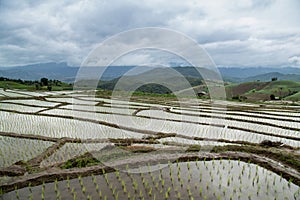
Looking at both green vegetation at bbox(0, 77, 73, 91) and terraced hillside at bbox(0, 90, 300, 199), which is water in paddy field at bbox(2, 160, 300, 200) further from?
green vegetation at bbox(0, 77, 73, 91)

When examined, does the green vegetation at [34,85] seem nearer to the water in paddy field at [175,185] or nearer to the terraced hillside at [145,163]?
the terraced hillside at [145,163]

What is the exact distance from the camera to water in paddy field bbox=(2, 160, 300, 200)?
4.23 meters

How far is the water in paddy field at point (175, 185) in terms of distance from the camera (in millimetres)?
4230

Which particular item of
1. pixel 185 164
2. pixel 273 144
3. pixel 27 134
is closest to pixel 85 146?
pixel 27 134

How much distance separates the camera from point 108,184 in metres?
4.64

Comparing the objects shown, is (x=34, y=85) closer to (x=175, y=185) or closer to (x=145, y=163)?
(x=145, y=163)

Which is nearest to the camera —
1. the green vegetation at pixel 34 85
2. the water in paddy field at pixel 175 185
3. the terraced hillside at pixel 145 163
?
the water in paddy field at pixel 175 185

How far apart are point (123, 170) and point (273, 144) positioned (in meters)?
5.48

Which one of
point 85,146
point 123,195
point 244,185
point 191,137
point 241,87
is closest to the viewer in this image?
point 123,195

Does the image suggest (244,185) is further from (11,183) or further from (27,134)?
(27,134)

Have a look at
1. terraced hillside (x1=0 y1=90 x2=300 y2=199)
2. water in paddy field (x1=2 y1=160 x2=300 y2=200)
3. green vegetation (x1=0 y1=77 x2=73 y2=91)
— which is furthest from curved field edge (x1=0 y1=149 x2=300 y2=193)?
green vegetation (x1=0 y1=77 x2=73 y2=91)

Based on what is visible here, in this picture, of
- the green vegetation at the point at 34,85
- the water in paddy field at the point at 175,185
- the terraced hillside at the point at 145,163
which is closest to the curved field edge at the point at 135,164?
the terraced hillside at the point at 145,163

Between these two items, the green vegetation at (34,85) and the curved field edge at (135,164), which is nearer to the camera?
the curved field edge at (135,164)

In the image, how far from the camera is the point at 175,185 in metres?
4.54
